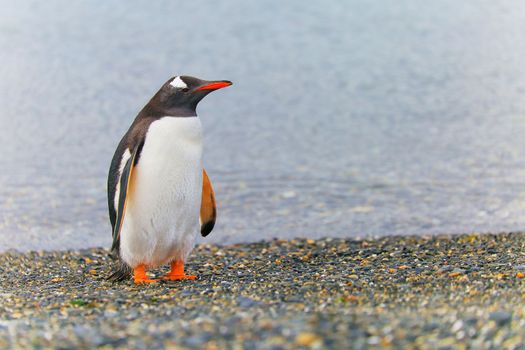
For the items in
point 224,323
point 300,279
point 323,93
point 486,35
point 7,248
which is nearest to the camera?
point 224,323

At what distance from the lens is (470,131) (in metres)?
13.6

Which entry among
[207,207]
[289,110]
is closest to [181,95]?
[207,207]

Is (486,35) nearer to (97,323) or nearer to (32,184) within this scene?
(32,184)

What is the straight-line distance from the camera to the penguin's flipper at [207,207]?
5.93m

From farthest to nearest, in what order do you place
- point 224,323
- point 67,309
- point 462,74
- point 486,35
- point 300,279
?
point 486,35 → point 462,74 → point 300,279 → point 67,309 → point 224,323

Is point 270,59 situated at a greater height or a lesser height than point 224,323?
greater

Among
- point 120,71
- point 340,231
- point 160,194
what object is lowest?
point 340,231

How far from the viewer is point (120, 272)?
559cm

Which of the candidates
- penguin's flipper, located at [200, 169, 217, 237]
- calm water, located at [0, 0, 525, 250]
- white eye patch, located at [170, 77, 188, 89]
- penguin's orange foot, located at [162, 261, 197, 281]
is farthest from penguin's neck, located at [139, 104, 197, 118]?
calm water, located at [0, 0, 525, 250]

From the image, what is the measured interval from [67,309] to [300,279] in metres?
1.47

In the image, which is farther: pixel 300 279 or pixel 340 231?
pixel 340 231

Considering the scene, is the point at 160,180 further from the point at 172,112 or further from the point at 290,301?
the point at 290,301

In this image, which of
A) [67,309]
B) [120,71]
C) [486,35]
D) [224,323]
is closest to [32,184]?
[67,309]

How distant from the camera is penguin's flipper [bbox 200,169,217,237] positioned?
5.93 meters
